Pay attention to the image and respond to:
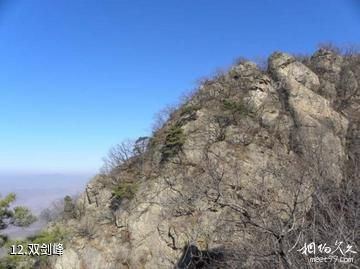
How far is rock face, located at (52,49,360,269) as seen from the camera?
1828 centimetres

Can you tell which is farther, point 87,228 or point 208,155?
point 87,228

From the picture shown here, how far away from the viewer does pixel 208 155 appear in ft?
65.6

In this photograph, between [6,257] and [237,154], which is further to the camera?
[237,154]

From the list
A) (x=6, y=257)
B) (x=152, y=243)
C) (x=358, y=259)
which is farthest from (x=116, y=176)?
(x=358, y=259)

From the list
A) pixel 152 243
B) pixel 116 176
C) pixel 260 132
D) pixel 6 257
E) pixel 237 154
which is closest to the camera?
pixel 6 257

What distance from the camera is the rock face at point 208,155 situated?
18281mm

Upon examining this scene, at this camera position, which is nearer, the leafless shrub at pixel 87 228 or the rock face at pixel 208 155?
the rock face at pixel 208 155

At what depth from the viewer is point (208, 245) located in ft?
53.1

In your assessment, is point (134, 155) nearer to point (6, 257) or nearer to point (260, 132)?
point (260, 132)

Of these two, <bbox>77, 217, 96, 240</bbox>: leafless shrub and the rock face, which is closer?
the rock face

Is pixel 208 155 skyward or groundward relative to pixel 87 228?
skyward

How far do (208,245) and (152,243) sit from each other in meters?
3.58

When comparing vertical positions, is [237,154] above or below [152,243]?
above

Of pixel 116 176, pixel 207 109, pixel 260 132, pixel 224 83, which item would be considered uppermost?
pixel 224 83
